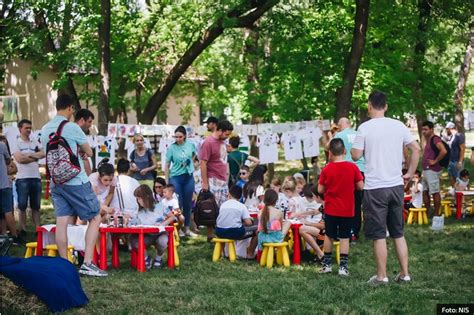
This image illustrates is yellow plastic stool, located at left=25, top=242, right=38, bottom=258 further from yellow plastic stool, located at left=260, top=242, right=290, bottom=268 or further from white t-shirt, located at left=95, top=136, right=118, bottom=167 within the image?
white t-shirt, located at left=95, top=136, right=118, bottom=167

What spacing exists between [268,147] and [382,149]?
993cm

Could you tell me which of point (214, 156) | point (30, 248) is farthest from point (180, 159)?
point (30, 248)

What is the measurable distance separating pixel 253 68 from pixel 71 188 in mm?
16704

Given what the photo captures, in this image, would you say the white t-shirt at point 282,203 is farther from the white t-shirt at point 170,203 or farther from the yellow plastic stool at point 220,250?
the white t-shirt at point 170,203

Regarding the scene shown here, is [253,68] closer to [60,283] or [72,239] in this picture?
[72,239]

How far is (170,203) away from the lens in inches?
460

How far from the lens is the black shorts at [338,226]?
9.03 m

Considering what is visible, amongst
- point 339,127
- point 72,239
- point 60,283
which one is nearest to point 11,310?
point 60,283

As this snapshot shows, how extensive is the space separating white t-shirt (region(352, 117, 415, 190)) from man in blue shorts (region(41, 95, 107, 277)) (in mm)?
2960

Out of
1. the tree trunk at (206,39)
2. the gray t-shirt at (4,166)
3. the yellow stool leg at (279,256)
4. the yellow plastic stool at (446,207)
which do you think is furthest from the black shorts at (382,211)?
the tree trunk at (206,39)

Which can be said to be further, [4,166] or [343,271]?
[4,166]

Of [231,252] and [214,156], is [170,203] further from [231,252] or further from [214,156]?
[231,252]

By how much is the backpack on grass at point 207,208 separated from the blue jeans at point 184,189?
958 millimetres

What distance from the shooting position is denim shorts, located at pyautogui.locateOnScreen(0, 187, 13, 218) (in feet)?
38.0
